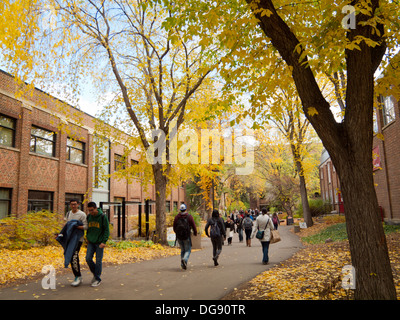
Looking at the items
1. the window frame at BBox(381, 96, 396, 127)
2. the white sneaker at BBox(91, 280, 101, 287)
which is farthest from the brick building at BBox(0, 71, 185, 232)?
the window frame at BBox(381, 96, 396, 127)

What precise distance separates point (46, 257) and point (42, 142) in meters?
9.99

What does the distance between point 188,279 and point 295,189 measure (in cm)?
3337

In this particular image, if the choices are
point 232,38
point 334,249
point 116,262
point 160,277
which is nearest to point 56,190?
point 116,262

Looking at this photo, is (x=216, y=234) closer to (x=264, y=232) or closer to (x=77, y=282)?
(x=264, y=232)

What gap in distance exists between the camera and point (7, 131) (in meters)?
16.4

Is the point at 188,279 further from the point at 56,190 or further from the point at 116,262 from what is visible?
the point at 56,190

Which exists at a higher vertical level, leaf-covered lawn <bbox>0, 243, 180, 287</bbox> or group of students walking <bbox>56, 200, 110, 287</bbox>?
group of students walking <bbox>56, 200, 110, 287</bbox>

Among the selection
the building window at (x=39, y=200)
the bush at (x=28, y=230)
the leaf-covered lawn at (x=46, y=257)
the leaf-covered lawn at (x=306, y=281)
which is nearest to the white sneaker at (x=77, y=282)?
the leaf-covered lawn at (x=46, y=257)

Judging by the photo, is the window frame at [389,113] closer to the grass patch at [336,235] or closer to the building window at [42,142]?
the grass patch at [336,235]

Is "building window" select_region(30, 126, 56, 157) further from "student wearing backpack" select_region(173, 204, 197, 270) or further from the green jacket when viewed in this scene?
the green jacket

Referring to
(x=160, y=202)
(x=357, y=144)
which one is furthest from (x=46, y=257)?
(x=357, y=144)

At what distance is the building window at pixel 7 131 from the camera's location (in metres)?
16.1

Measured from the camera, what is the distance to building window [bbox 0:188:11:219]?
15821mm

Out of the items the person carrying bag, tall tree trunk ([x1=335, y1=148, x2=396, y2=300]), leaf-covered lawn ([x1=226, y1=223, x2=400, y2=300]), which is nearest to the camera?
tall tree trunk ([x1=335, y1=148, x2=396, y2=300])
